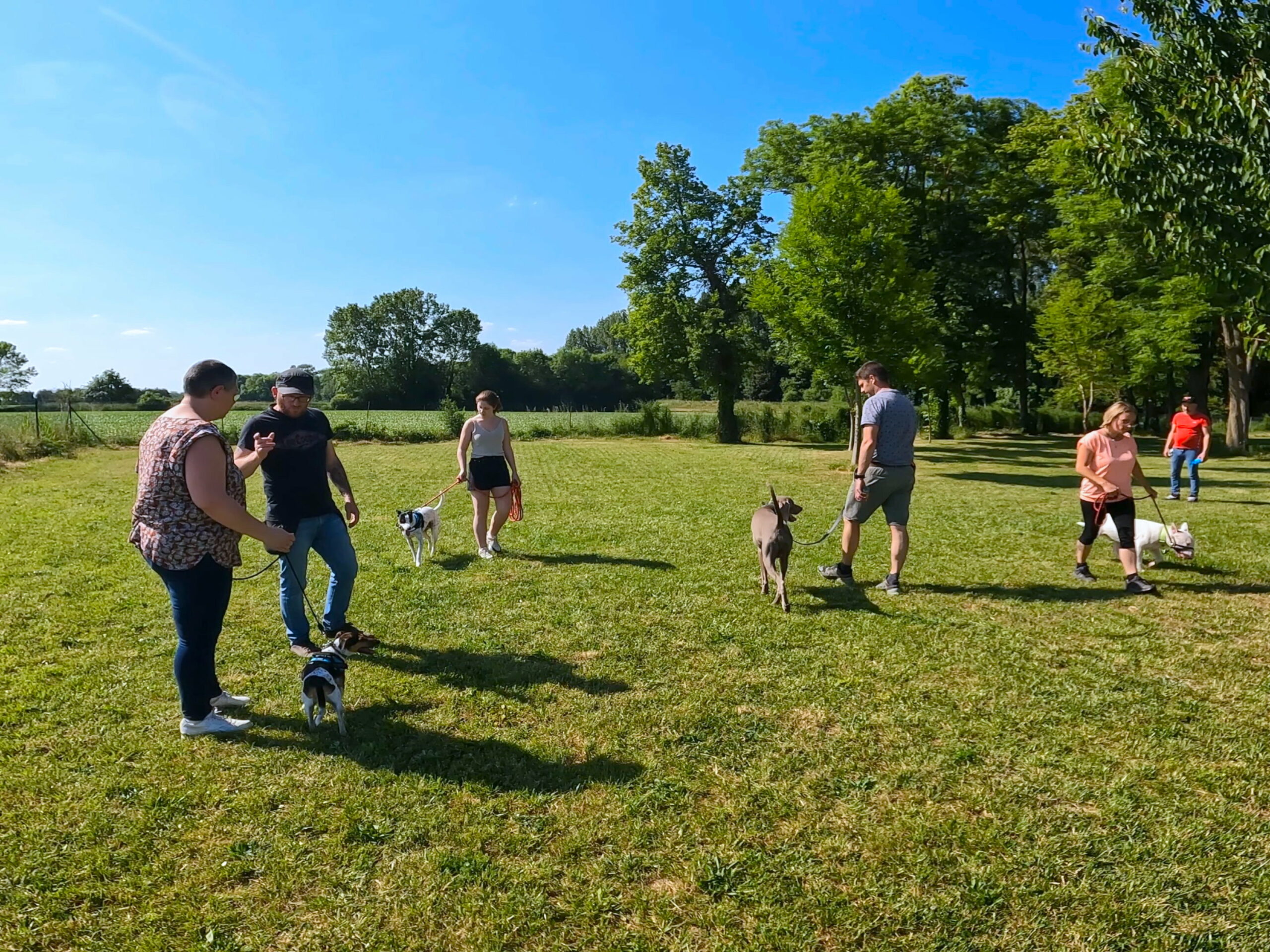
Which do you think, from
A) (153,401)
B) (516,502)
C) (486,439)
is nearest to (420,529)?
(516,502)

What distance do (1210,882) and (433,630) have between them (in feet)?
15.4

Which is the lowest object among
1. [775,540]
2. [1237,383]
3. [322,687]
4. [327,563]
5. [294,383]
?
[322,687]

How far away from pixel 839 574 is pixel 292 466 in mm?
4732

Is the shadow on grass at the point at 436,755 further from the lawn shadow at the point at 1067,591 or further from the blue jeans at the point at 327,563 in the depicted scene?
the lawn shadow at the point at 1067,591

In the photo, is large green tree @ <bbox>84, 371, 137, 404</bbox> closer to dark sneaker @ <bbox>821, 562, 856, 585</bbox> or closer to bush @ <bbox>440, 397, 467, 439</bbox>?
bush @ <bbox>440, 397, 467, 439</bbox>

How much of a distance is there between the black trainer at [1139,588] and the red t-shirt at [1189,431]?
6.30 metres

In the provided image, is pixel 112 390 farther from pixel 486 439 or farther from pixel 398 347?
pixel 486 439

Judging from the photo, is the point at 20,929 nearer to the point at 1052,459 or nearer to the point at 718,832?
the point at 718,832

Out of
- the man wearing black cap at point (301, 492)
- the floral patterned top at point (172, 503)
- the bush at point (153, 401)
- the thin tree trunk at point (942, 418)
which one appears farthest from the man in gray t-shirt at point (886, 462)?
the bush at point (153, 401)

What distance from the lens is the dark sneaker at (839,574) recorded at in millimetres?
6660

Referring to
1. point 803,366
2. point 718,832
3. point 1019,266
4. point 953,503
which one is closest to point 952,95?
point 1019,266

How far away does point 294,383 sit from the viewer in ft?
15.0

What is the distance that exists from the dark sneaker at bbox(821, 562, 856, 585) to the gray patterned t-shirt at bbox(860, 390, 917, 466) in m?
1.11

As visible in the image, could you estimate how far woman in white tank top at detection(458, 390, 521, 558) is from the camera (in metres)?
7.49
